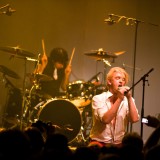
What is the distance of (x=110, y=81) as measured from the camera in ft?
16.5

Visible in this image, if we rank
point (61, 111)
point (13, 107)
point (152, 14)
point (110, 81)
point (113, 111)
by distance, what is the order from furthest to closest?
1. point (152, 14)
2. point (13, 107)
3. point (61, 111)
4. point (110, 81)
5. point (113, 111)

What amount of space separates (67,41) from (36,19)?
878 mm

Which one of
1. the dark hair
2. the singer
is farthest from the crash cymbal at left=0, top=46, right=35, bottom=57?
the singer

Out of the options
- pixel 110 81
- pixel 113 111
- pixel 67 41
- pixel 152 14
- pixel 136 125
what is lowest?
pixel 136 125

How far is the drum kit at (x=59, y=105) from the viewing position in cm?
738

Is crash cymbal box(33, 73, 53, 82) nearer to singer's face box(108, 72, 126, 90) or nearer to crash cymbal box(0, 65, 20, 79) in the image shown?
crash cymbal box(0, 65, 20, 79)

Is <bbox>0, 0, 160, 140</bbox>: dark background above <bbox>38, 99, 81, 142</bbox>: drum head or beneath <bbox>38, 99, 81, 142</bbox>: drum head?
above

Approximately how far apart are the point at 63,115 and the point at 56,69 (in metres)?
1.38

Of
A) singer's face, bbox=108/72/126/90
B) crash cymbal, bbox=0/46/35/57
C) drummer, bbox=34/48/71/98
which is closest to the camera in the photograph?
singer's face, bbox=108/72/126/90

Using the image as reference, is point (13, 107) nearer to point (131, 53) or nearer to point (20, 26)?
point (20, 26)

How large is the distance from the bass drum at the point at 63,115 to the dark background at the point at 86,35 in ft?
5.48

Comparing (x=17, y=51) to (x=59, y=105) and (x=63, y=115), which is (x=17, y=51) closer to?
(x=59, y=105)

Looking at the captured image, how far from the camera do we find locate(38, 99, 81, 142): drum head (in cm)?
738

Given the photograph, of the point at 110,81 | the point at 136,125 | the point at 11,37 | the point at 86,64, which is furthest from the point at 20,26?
the point at 110,81
